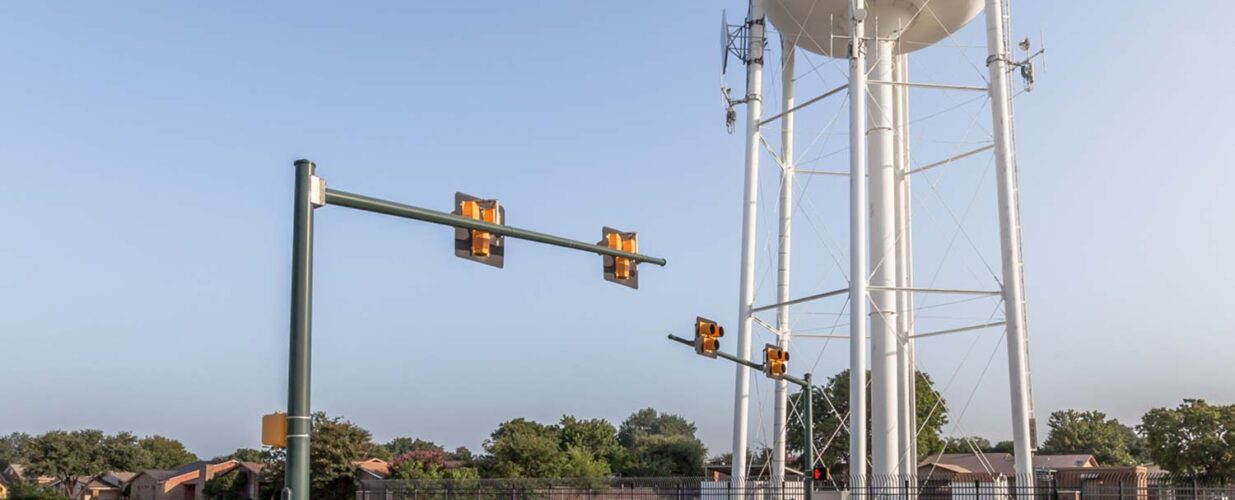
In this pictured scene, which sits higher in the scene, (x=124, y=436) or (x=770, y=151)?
(x=770, y=151)

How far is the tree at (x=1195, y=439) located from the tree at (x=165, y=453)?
3892 inches

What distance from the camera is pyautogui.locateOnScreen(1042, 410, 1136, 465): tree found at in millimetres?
97375

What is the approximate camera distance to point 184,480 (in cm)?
9050

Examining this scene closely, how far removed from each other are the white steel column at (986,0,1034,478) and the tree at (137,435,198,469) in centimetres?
11295

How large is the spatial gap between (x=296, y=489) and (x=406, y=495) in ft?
123

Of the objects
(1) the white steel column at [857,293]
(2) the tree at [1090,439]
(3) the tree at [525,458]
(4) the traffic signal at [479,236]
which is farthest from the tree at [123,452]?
(4) the traffic signal at [479,236]

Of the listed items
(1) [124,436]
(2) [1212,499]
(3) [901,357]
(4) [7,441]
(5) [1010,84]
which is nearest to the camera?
(2) [1212,499]

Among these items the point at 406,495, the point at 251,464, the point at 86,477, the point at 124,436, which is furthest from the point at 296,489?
the point at 124,436

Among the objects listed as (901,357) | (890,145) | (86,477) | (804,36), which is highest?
(804,36)

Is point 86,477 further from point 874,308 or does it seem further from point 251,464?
point 874,308

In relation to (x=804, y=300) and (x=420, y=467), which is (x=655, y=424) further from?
(x=804, y=300)

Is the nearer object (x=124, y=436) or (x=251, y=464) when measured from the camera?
(x=251, y=464)

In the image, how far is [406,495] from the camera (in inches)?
1900

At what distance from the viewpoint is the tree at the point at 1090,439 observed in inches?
3834
